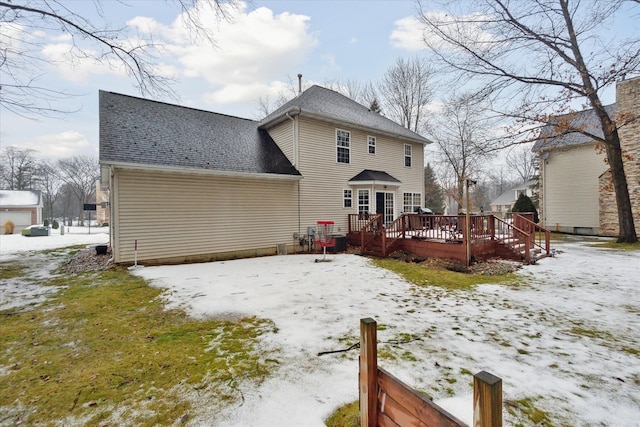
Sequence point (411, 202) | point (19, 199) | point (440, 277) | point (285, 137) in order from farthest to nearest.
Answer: point (19, 199), point (411, 202), point (285, 137), point (440, 277)

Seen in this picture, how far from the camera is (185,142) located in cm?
1026

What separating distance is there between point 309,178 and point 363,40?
21.3ft

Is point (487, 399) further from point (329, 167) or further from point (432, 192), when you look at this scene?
point (432, 192)

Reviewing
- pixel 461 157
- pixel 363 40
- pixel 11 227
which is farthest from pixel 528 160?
pixel 11 227

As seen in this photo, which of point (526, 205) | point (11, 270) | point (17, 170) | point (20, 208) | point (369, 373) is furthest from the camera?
point (17, 170)

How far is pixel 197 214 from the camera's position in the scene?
31.1 feet

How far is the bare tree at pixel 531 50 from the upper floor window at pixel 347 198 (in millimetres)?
6669

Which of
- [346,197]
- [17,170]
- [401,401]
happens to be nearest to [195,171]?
[346,197]

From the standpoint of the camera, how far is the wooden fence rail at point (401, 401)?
3.64ft

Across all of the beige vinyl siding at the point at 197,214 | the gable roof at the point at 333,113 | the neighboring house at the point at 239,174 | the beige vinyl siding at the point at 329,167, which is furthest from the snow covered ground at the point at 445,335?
the gable roof at the point at 333,113

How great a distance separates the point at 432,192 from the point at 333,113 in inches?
833

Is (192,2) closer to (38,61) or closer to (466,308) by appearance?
(38,61)

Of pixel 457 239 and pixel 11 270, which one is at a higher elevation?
pixel 457 239

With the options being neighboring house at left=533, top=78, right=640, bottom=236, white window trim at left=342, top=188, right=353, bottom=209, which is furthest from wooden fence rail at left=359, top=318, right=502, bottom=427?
neighboring house at left=533, top=78, right=640, bottom=236
